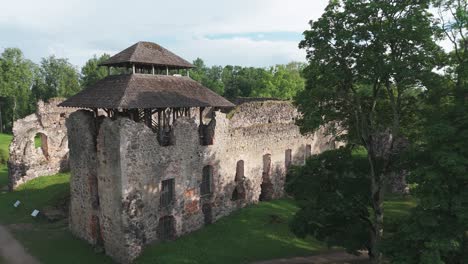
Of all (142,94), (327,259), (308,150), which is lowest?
(327,259)

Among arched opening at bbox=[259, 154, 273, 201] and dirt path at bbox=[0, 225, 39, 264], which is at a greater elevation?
arched opening at bbox=[259, 154, 273, 201]

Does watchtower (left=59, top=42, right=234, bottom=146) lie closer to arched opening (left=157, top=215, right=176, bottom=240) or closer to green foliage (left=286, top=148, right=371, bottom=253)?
arched opening (left=157, top=215, right=176, bottom=240)

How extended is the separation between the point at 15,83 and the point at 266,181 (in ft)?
172

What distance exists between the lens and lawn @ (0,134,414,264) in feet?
58.3

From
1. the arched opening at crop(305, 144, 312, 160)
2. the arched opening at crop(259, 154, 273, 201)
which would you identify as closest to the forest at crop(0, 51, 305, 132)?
the arched opening at crop(305, 144, 312, 160)

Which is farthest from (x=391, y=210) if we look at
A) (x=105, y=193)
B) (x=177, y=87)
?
(x=105, y=193)

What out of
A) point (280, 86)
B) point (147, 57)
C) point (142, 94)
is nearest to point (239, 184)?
point (142, 94)

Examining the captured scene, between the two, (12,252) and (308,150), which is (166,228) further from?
(308,150)

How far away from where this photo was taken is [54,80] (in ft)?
223

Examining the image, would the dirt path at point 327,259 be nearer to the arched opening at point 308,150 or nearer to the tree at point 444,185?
the tree at point 444,185

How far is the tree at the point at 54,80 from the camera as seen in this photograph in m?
66.4

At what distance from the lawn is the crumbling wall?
189 inches

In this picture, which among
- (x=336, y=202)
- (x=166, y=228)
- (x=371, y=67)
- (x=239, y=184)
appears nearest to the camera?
(x=371, y=67)

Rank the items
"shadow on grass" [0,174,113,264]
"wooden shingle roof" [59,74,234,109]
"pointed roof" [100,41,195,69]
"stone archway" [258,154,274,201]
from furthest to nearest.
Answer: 1. "stone archway" [258,154,274,201]
2. "pointed roof" [100,41,195,69]
3. "shadow on grass" [0,174,113,264]
4. "wooden shingle roof" [59,74,234,109]
